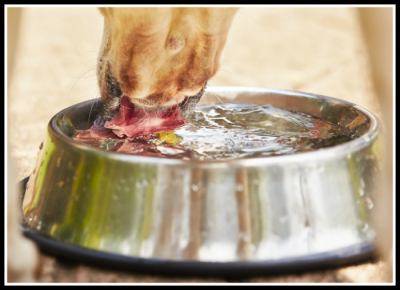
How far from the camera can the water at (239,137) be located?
1.27m

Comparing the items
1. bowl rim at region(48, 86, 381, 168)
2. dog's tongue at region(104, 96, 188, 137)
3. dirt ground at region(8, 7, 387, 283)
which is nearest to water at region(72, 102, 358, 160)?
dog's tongue at region(104, 96, 188, 137)

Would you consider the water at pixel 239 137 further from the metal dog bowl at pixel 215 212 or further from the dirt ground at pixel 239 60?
the dirt ground at pixel 239 60

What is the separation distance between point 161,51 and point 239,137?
1.12 feet

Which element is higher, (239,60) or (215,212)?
(215,212)

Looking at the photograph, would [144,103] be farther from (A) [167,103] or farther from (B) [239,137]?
(B) [239,137]

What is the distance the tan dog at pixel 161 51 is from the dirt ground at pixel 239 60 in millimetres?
657

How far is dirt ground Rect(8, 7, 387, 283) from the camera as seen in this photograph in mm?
2843

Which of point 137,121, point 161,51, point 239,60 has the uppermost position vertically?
point 161,51

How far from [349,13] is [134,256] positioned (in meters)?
4.79

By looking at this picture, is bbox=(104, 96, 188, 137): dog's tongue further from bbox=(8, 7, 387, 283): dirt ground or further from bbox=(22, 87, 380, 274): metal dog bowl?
bbox=(8, 7, 387, 283): dirt ground

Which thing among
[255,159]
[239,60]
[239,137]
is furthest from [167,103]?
[239,60]

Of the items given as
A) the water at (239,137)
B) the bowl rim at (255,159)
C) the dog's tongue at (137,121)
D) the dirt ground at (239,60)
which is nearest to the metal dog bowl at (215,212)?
the bowl rim at (255,159)

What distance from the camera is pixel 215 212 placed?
965mm

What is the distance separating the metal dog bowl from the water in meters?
0.21
